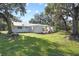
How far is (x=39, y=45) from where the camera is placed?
90.6 inches

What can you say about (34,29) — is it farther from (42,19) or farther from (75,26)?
(75,26)

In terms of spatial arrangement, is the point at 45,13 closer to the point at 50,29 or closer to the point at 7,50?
the point at 50,29

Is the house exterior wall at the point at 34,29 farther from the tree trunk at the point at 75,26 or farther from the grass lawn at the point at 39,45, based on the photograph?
the tree trunk at the point at 75,26

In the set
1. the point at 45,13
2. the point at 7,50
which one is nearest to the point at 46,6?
the point at 45,13

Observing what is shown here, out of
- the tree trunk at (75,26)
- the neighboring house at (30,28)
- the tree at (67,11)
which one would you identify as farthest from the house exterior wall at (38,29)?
the tree trunk at (75,26)

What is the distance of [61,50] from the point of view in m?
2.29

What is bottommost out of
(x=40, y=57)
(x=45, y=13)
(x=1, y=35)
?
A: (x=40, y=57)

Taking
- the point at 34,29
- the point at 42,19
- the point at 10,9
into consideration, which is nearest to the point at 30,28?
the point at 34,29

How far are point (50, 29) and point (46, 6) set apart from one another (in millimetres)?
232

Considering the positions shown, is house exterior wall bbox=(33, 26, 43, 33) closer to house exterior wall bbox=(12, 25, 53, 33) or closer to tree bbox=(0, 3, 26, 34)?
house exterior wall bbox=(12, 25, 53, 33)

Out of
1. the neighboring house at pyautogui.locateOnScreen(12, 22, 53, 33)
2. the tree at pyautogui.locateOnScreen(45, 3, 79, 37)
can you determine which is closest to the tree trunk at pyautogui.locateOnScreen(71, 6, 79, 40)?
the tree at pyautogui.locateOnScreen(45, 3, 79, 37)

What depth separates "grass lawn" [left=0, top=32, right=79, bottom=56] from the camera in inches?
90.2

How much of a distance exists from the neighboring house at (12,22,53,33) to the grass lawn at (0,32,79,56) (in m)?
0.04

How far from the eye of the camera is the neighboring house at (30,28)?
7.52ft
